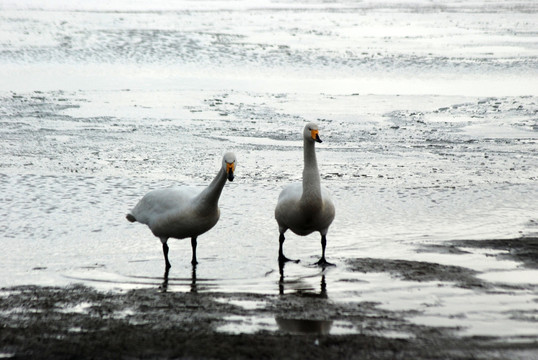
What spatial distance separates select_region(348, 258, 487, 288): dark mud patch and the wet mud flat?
3 cm

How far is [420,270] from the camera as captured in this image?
821 centimetres

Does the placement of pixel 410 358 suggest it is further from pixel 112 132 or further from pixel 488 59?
pixel 488 59

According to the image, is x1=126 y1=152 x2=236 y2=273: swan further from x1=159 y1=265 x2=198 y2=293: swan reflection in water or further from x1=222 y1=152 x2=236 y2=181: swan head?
x1=159 y1=265 x2=198 y2=293: swan reflection in water

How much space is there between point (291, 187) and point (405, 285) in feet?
6.95

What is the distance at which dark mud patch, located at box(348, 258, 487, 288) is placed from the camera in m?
7.84

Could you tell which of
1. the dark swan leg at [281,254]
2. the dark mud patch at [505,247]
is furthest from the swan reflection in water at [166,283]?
the dark mud patch at [505,247]

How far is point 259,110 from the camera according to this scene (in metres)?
17.5

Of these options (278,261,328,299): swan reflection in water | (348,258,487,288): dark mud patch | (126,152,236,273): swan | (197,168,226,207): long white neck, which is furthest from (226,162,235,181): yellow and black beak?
(348,258,487,288): dark mud patch

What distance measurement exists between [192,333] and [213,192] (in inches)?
96.1

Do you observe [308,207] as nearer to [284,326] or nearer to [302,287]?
[302,287]

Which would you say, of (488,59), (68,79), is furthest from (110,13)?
(488,59)

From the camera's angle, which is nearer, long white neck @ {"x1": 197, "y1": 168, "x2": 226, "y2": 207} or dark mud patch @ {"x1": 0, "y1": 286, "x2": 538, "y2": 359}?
dark mud patch @ {"x1": 0, "y1": 286, "x2": 538, "y2": 359}

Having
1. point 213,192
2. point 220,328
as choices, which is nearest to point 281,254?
point 213,192

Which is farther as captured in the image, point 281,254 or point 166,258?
point 281,254
